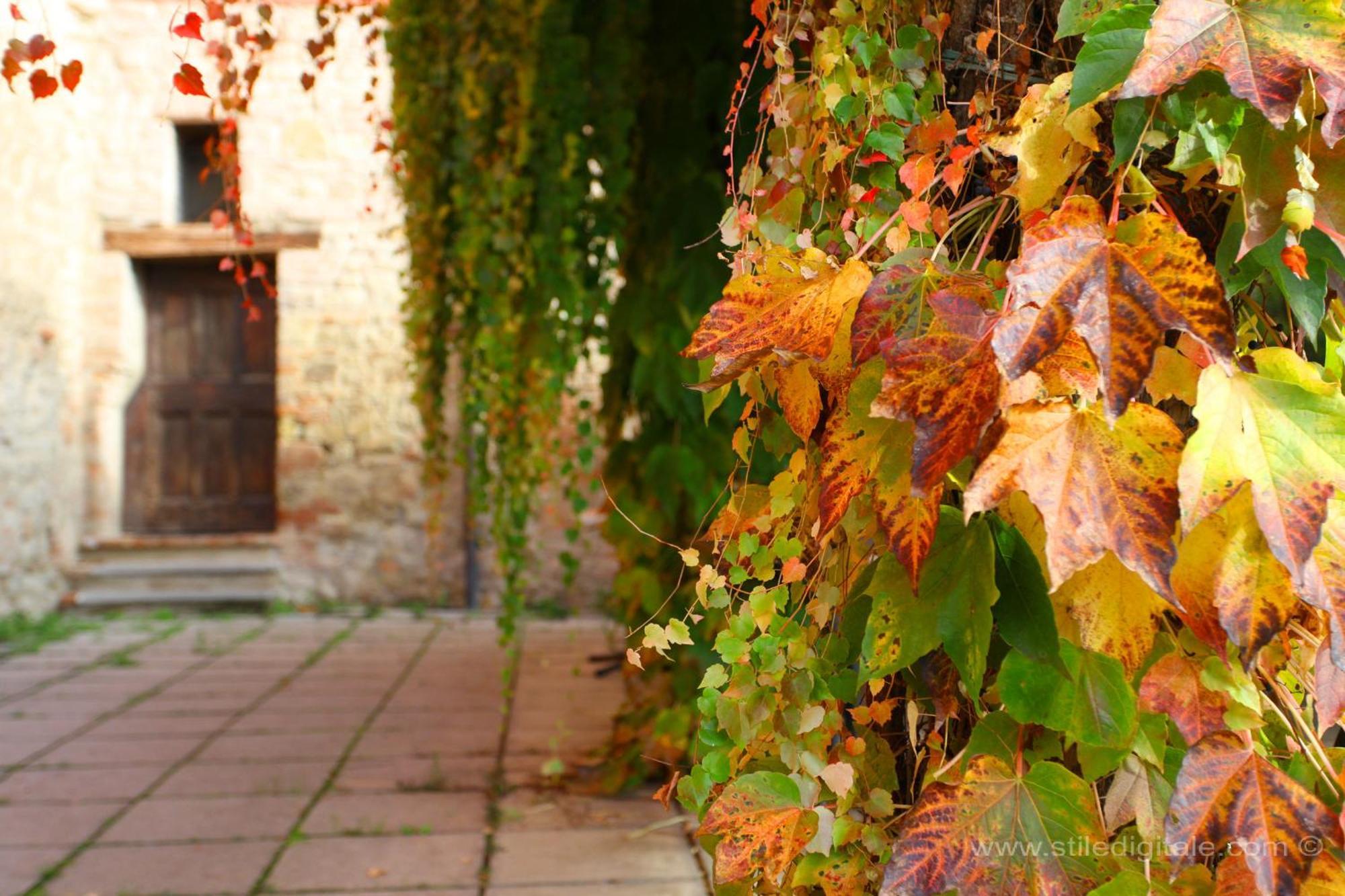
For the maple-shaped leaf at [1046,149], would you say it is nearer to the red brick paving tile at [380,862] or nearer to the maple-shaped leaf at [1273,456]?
the maple-shaped leaf at [1273,456]

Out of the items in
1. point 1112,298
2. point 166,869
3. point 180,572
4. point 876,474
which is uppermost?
point 1112,298

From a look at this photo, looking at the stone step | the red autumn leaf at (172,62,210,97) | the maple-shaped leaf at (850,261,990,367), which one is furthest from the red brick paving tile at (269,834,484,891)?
the stone step

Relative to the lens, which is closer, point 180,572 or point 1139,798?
point 1139,798

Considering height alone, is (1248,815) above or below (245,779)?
above

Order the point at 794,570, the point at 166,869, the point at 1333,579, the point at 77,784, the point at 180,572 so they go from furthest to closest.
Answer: the point at 180,572 < the point at 77,784 < the point at 166,869 < the point at 794,570 < the point at 1333,579

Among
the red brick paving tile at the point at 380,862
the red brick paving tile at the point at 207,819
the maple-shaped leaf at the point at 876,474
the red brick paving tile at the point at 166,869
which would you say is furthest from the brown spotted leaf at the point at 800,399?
the red brick paving tile at the point at 207,819

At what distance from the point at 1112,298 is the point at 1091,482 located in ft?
0.30

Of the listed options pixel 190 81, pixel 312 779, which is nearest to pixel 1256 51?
pixel 190 81

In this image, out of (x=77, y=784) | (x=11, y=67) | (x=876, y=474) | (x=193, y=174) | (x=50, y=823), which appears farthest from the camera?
(x=193, y=174)

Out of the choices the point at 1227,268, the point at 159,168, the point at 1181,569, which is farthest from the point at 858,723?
the point at 159,168

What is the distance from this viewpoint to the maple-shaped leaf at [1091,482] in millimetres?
507

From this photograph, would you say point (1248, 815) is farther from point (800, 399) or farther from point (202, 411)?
point (202, 411)

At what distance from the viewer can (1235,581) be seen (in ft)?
1.74

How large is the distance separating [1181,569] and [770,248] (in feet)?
1.13
